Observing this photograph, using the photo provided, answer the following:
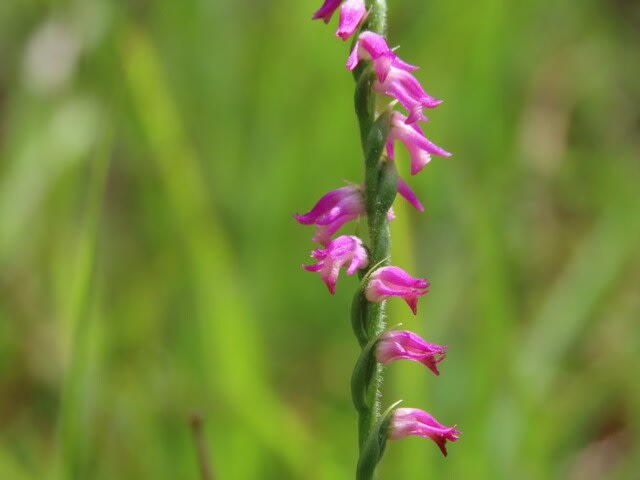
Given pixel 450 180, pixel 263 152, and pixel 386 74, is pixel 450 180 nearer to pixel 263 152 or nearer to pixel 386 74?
pixel 263 152

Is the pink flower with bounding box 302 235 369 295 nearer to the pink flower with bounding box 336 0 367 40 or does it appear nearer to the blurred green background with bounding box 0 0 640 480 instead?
the pink flower with bounding box 336 0 367 40

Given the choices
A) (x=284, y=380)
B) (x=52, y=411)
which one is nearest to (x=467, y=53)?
(x=284, y=380)

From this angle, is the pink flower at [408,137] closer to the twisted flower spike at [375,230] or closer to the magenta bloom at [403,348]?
the twisted flower spike at [375,230]

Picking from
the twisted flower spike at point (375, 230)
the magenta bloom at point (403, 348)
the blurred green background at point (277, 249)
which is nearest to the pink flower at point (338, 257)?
the twisted flower spike at point (375, 230)

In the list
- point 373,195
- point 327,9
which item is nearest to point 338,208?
point 373,195

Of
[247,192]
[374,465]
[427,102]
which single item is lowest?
[247,192]

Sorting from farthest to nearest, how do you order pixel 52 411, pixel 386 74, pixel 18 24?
pixel 18 24, pixel 52 411, pixel 386 74
